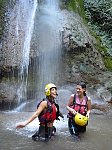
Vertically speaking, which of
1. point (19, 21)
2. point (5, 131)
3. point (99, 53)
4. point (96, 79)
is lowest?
point (5, 131)

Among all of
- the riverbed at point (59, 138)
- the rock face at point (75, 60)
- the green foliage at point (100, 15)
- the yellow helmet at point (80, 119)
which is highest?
the green foliage at point (100, 15)

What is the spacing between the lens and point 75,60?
1137 centimetres

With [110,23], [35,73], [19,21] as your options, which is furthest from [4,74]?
[110,23]

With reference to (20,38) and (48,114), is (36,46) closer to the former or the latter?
(20,38)

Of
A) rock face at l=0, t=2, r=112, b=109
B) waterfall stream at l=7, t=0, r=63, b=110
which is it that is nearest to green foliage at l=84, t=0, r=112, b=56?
rock face at l=0, t=2, r=112, b=109

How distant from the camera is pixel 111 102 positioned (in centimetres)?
1047

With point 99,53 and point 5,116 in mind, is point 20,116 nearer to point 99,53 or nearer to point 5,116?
point 5,116

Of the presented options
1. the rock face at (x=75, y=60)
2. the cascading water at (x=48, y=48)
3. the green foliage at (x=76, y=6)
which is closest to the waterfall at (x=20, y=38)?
the rock face at (x=75, y=60)

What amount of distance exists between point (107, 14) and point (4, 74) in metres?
4.89

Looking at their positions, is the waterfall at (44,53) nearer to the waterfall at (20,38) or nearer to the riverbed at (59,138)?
the waterfall at (20,38)

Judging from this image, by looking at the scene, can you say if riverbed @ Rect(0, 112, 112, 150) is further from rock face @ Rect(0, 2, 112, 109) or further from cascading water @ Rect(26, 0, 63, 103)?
cascading water @ Rect(26, 0, 63, 103)

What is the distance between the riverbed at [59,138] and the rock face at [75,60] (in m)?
2.54

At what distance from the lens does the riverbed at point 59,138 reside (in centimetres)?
614

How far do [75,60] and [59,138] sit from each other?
504 cm
